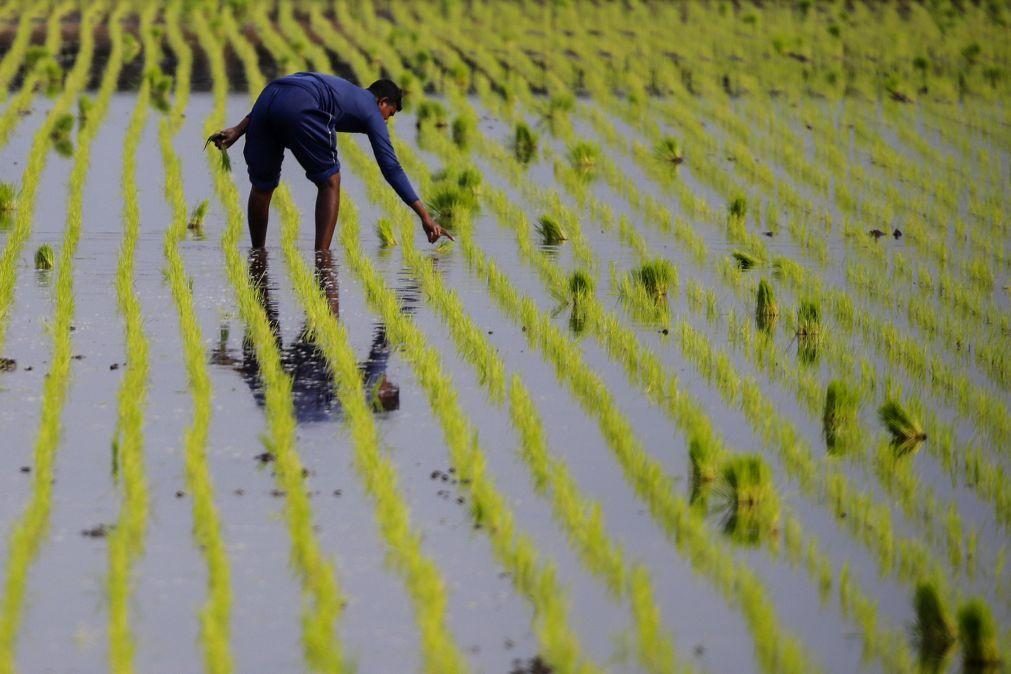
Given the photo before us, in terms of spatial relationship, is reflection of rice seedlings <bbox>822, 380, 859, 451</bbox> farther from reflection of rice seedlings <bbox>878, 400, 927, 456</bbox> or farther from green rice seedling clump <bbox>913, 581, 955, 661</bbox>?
green rice seedling clump <bbox>913, 581, 955, 661</bbox>

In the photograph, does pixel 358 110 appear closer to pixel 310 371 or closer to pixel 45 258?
pixel 45 258

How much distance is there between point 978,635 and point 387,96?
5.18m

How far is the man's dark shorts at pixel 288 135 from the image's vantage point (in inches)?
337

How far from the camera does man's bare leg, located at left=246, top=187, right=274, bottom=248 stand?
8953 mm

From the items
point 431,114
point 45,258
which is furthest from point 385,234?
point 431,114

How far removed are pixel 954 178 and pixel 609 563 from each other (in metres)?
8.13

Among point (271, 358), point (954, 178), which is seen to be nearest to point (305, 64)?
point (954, 178)

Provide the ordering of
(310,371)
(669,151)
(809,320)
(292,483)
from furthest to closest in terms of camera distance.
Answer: (669,151), (809,320), (310,371), (292,483)

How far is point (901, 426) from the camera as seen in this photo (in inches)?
226

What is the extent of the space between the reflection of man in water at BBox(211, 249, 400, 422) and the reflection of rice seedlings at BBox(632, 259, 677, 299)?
1353 mm

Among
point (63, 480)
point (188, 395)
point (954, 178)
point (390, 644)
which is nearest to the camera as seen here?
point (390, 644)

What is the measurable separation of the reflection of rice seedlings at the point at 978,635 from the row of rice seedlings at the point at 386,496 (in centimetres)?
105

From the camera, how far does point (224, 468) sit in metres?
5.23

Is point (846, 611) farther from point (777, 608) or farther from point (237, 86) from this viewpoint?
point (237, 86)
